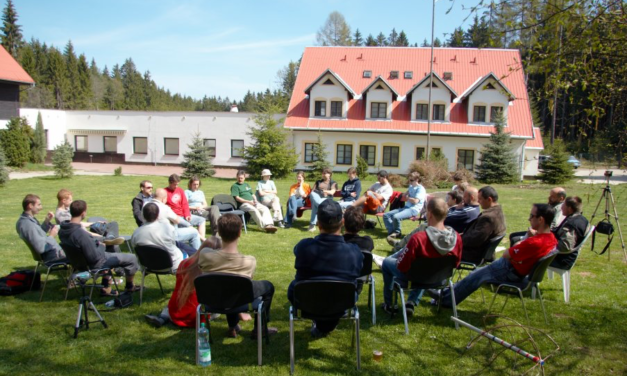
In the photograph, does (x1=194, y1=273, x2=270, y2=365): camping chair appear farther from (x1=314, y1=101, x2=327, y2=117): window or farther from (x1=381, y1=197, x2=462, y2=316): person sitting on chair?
(x1=314, y1=101, x2=327, y2=117): window

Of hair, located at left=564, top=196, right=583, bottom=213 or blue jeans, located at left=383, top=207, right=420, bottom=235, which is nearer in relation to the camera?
hair, located at left=564, top=196, right=583, bottom=213

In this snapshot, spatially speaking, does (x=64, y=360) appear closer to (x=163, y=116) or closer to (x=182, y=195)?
(x=182, y=195)

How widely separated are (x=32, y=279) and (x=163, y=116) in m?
28.2

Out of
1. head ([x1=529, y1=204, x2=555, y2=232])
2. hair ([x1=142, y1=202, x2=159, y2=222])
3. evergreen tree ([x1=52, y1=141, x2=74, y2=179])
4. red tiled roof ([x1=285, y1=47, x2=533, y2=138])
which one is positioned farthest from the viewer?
red tiled roof ([x1=285, y1=47, x2=533, y2=138])

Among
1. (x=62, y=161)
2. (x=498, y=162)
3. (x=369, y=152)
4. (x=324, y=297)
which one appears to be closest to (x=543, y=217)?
(x=324, y=297)

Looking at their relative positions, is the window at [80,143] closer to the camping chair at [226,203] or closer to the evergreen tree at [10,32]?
the camping chair at [226,203]

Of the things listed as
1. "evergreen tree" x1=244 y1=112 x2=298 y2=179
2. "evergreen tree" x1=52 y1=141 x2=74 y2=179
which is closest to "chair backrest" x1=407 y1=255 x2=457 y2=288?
"evergreen tree" x1=244 y1=112 x2=298 y2=179

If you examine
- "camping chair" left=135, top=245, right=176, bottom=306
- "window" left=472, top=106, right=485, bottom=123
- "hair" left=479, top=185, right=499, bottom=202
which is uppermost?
"window" left=472, top=106, right=485, bottom=123

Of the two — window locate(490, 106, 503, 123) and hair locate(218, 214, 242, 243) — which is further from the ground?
window locate(490, 106, 503, 123)

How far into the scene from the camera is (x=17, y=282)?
5773 millimetres

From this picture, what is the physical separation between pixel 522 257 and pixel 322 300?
2313mm

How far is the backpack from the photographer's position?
568 cm

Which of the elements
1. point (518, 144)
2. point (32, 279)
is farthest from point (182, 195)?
point (518, 144)

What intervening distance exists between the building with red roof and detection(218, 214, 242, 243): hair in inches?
956
